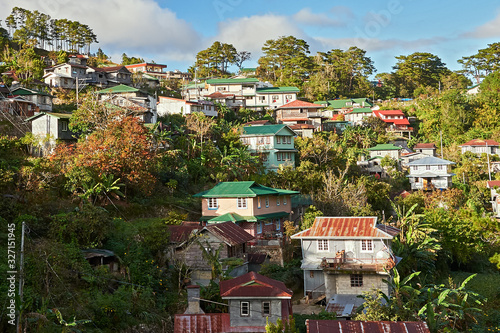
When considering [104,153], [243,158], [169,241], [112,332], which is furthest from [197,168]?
[112,332]

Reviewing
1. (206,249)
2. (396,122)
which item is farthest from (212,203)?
(396,122)

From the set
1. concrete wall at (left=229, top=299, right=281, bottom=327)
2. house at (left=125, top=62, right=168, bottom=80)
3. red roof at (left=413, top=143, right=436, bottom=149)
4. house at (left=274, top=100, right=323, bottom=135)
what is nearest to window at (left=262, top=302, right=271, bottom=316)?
concrete wall at (left=229, top=299, right=281, bottom=327)

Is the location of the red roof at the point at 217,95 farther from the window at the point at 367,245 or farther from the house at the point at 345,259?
the window at the point at 367,245

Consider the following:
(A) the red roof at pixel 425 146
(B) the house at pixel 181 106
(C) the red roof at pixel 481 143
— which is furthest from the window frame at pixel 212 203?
(C) the red roof at pixel 481 143

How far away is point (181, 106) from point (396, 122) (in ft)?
107

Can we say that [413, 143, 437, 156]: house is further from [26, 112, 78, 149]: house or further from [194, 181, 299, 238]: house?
[26, 112, 78, 149]: house

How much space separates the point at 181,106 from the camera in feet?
209

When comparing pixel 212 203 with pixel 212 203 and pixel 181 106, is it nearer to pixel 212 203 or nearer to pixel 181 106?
pixel 212 203

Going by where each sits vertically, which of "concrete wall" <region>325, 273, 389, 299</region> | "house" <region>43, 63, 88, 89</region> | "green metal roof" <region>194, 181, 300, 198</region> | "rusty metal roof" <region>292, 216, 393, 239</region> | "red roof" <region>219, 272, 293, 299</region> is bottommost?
"concrete wall" <region>325, 273, 389, 299</region>

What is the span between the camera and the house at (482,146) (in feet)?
221

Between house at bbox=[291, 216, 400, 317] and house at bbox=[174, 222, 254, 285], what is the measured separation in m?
4.73

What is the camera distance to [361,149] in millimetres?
65875

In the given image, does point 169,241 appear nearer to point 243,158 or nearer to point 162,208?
point 162,208

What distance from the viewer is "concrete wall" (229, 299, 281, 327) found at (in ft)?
72.3
